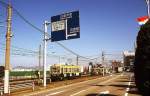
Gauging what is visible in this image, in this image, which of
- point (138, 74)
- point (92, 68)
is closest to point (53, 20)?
point (138, 74)

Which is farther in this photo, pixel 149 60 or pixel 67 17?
pixel 67 17

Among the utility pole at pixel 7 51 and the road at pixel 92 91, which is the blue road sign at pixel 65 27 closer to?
the road at pixel 92 91

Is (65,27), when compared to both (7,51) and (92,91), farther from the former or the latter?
(7,51)

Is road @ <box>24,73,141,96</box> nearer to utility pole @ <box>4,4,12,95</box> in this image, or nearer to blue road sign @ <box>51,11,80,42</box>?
utility pole @ <box>4,4,12,95</box>

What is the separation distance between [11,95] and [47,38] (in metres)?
13.4

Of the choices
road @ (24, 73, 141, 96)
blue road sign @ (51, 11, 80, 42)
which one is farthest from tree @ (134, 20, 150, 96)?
blue road sign @ (51, 11, 80, 42)

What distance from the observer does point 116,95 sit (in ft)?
96.6

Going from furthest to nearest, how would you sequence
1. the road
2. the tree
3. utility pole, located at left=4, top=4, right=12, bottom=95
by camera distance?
the road, utility pole, located at left=4, top=4, right=12, bottom=95, the tree

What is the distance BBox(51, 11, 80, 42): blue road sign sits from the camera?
39.2 meters

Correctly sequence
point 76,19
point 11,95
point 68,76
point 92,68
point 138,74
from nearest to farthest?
point 138,74 < point 11,95 < point 76,19 < point 68,76 < point 92,68

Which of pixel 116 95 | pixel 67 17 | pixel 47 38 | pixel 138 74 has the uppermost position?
pixel 67 17

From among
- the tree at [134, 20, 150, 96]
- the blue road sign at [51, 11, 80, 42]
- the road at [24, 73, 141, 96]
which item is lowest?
the road at [24, 73, 141, 96]

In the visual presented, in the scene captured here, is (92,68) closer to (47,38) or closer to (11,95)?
(47,38)

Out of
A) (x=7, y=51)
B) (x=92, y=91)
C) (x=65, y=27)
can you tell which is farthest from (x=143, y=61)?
(x=65, y=27)
